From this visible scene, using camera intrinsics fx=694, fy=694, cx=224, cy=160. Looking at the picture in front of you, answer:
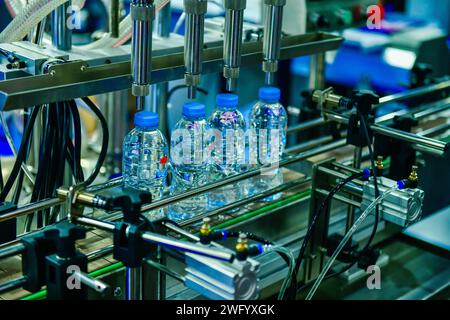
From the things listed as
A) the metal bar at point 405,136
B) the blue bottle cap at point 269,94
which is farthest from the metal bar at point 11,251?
the metal bar at point 405,136

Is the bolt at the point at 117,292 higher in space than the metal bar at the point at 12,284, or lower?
lower

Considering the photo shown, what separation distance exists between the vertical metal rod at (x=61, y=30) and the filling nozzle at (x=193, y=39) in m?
0.30

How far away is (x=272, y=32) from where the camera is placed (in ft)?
4.76

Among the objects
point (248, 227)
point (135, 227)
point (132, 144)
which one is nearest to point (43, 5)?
point (132, 144)

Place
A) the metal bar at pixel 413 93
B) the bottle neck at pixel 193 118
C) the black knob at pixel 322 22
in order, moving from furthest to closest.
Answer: the black knob at pixel 322 22
the metal bar at pixel 413 93
the bottle neck at pixel 193 118

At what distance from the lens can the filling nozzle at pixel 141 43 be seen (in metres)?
1.18

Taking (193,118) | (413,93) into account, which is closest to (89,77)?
(193,118)

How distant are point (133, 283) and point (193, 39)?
463mm

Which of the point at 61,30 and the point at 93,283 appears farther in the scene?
the point at 61,30

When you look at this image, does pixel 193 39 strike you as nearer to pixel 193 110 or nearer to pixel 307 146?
pixel 193 110

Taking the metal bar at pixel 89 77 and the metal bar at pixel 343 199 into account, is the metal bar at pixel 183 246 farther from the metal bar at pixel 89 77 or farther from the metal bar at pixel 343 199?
the metal bar at pixel 343 199

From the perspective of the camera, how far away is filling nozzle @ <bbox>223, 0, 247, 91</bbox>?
1344mm

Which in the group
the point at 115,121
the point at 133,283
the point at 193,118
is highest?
the point at 193,118

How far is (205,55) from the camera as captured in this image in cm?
152
